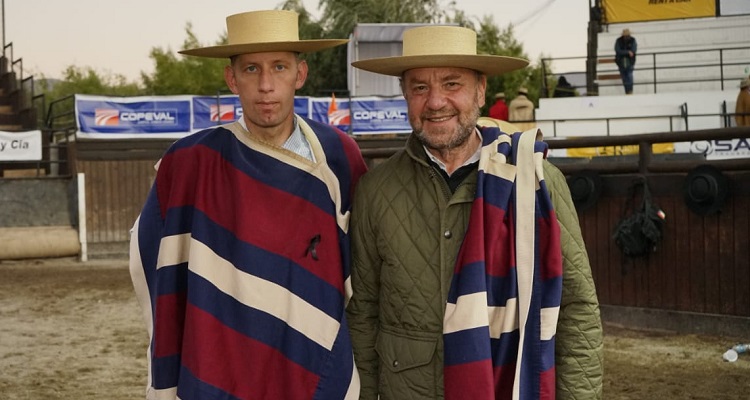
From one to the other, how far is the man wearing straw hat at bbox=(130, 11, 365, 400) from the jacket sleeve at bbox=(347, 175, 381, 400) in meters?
0.05

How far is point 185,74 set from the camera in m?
56.9

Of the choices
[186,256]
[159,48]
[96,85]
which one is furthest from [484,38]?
[186,256]

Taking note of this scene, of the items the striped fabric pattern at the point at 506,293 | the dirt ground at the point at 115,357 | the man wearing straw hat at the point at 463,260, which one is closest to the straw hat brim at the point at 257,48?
the man wearing straw hat at the point at 463,260

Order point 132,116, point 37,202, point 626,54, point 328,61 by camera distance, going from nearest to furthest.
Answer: point 37,202 → point 132,116 → point 626,54 → point 328,61

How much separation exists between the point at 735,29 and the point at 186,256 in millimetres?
22733

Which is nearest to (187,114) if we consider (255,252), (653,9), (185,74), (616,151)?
(616,151)

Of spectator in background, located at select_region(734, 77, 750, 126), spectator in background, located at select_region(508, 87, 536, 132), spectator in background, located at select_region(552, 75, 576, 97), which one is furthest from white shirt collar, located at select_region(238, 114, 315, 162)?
spectator in background, located at select_region(552, 75, 576, 97)

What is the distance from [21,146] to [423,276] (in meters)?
14.9

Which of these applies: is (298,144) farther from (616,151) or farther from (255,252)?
(616,151)

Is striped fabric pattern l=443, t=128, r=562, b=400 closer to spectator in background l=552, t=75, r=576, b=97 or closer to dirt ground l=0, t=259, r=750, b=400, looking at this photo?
dirt ground l=0, t=259, r=750, b=400

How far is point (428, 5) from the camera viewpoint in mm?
46156

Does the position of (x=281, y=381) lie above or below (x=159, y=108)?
below

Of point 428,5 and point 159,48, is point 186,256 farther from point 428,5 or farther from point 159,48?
point 159,48

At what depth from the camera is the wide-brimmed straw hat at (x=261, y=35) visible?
324 cm
